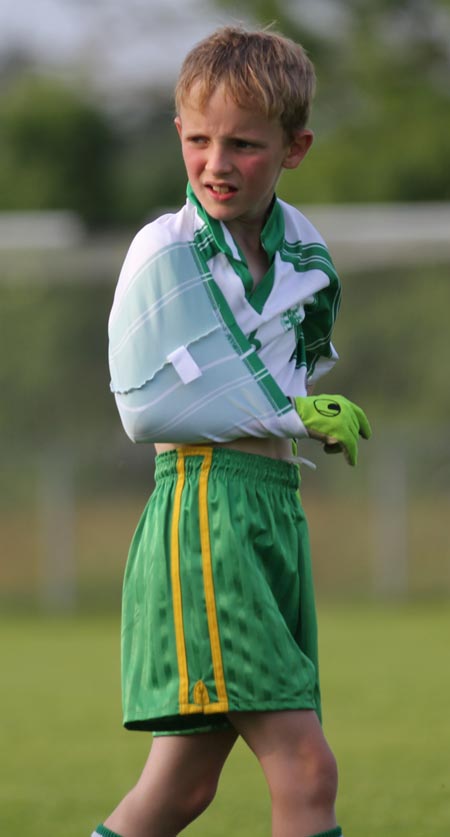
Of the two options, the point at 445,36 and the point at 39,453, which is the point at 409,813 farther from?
the point at 445,36

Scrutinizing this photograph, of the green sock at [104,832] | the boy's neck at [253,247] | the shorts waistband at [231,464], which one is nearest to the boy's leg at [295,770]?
the green sock at [104,832]

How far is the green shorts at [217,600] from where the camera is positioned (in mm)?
2791

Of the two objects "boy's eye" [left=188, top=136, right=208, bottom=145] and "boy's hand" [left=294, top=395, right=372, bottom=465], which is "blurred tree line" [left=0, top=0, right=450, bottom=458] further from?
"boy's hand" [left=294, top=395, right=372, bottom=465]

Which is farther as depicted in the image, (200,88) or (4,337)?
(4,337)

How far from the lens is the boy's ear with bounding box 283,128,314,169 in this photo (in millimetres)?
2986

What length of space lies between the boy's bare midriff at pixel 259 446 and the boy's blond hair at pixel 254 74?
22.0 inches

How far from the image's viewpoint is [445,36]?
18.4 metres

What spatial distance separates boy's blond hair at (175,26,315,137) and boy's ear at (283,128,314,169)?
0.02m

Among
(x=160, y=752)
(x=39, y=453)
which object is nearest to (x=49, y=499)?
(x=39, y=453)

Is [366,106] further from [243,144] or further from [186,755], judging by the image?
[186,755]

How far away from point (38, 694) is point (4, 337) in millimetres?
6929

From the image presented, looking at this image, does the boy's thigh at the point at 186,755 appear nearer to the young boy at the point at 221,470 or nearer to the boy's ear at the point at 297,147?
the young boy at the point at 221,470

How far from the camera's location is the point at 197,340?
113 inches

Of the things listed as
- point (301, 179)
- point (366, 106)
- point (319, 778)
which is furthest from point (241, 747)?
point (366, 106)
